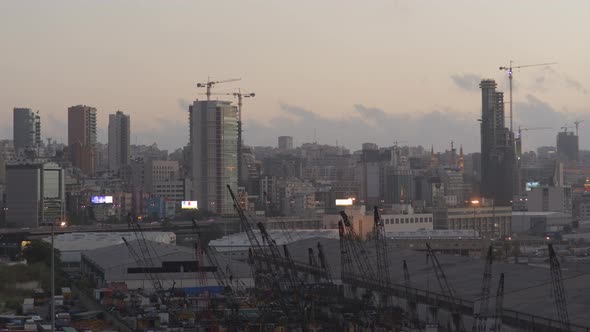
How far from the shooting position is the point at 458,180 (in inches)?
4481

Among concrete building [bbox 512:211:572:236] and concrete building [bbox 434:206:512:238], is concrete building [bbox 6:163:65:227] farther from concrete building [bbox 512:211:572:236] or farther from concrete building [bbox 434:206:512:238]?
concrete building [bbox 512:211:572:236]

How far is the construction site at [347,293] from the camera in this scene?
21.9 m

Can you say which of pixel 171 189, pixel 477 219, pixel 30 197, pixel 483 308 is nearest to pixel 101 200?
pixel 30 197

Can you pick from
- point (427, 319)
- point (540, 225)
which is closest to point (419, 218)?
point (540, 225)

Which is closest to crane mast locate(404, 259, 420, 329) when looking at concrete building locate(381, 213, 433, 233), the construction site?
the construction site

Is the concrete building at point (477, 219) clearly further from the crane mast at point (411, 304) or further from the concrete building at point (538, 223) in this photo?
the crane mast at point (411, 304)

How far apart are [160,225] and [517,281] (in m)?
51.2

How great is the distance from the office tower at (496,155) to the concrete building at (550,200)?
7087 mm

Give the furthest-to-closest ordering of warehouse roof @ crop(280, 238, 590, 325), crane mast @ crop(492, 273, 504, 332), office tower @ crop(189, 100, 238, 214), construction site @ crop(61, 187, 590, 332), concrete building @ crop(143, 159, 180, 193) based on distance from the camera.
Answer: concrete building @ crop(143, 159, 180, 193) < office tower @ crop(189, 100, 238, 214) < construction site @ crop(61, 187, 590, 332) < crane mast @ crop(492, 273, 504, 332) < warehouse roof @ crop(280, 238, 590, 325)

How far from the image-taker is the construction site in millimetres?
21859

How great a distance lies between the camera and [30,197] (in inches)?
3063

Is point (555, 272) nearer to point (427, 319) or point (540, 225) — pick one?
point (427, 319)

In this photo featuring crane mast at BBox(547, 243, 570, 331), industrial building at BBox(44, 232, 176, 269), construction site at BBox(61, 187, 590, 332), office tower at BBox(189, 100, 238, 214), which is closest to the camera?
crane mast at BBox(547, 243, 570, 331)

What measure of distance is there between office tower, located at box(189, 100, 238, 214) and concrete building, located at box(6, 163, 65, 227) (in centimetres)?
1151
